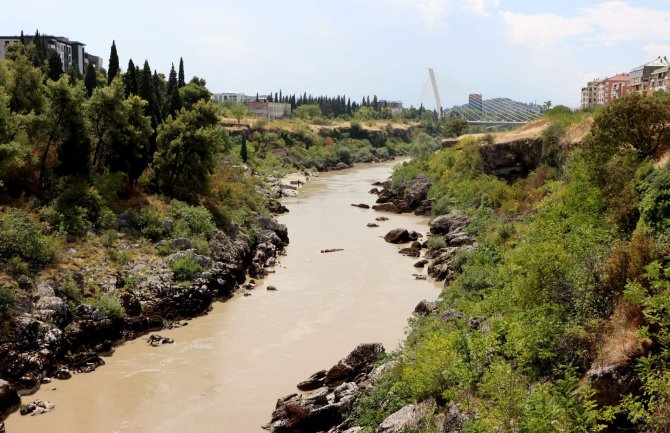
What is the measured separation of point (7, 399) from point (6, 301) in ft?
13.4

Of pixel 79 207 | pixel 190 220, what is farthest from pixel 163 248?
pixel 79 207

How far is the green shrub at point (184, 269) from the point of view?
88.0 feet

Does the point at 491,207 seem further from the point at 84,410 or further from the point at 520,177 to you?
the point at 84,410

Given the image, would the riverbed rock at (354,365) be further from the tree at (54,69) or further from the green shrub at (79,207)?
the tree at (54,69)

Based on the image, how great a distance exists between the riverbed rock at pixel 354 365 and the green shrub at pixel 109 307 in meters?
9.48

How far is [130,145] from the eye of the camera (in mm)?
33344

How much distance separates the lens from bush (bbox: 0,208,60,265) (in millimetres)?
22656

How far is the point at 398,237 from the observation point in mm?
41625

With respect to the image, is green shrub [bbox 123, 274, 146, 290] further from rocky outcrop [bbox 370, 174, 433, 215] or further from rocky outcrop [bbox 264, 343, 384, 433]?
rocky outcrop [bbox 370, 174, 433, 215]

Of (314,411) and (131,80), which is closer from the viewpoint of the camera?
(314,411)

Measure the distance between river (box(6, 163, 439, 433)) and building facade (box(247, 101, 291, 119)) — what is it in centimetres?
11222

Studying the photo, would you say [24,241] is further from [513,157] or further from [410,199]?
[410,199]

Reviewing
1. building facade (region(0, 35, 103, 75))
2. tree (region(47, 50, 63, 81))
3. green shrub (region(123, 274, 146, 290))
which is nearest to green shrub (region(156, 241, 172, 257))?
green shrub (region(123, 274, 146, 290))

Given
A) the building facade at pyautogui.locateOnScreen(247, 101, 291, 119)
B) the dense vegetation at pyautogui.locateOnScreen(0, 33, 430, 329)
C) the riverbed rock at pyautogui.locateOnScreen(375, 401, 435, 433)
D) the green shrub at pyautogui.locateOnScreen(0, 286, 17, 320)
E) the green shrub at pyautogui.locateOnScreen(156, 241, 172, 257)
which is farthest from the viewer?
the building facade at pyautogui.locateOnScreen(247, 101, 291, 119)
